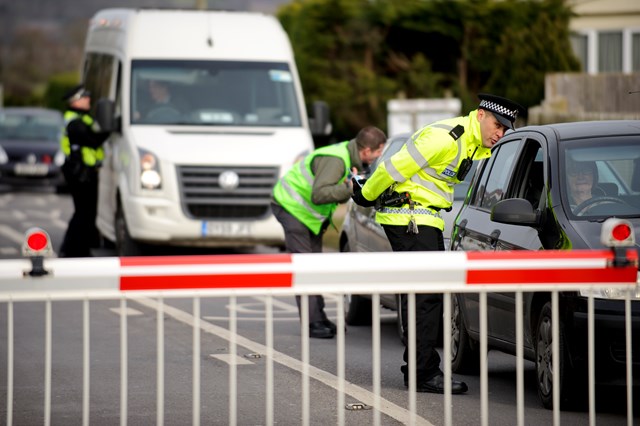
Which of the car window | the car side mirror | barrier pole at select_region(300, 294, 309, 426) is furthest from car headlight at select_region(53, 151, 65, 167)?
barrier pole at select_region(300, 294, 309, 426)

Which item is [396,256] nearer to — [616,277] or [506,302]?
[616,277]

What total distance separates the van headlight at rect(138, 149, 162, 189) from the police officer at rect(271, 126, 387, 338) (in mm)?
4282

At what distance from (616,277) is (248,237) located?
1013 centimetres

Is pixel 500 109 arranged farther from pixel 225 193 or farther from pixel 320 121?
pixel 320 121

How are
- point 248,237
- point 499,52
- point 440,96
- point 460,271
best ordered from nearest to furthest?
point 460,271
point 248,237
point 499,52
point 440,96

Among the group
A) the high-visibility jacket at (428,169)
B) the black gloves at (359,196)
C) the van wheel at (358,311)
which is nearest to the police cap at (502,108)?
the high-visibility jacket at (428,169)

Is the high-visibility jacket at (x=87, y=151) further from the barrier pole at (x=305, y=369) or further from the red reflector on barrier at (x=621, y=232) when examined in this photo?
the red reflector on barrier at (x=621, y=232)

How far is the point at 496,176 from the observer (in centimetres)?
928

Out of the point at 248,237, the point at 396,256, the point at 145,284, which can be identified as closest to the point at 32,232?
the point at 145,284

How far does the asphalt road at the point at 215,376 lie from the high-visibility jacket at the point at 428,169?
3.31 ft

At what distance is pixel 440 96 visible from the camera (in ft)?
93.2

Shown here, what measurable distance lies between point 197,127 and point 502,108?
839cm

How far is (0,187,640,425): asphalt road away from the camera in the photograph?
7.46 metres

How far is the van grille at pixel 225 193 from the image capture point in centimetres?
1584
